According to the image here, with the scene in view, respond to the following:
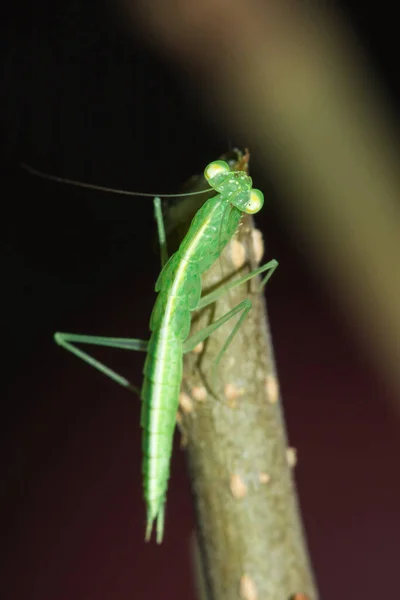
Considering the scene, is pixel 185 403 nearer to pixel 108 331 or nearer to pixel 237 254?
pixel 237 254

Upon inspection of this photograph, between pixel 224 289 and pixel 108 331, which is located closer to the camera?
pixel 224 289

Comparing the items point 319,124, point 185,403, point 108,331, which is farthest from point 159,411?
point 108,331

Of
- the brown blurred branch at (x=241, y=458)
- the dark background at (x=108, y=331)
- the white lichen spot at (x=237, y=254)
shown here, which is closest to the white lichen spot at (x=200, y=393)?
the brown blurred branch at (x=241, y=458)

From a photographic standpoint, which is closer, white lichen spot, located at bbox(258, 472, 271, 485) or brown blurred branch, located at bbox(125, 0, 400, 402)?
white lichen spot, located at bbox(258, 472, 271, 485)

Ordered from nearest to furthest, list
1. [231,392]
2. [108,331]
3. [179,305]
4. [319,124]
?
[231,392], [179,305], [319,124], [108,331]

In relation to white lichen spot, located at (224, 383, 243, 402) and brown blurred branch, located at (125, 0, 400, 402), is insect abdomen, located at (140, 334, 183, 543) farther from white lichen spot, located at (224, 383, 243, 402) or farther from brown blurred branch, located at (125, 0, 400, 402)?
brown blurred branch, located at (125, 0, 400, 402)

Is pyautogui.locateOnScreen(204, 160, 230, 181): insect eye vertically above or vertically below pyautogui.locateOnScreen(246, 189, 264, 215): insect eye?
above

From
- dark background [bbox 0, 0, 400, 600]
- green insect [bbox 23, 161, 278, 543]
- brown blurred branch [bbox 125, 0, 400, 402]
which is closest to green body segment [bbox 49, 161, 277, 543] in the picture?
green insect [bbox 23, 161, 278, 543]
